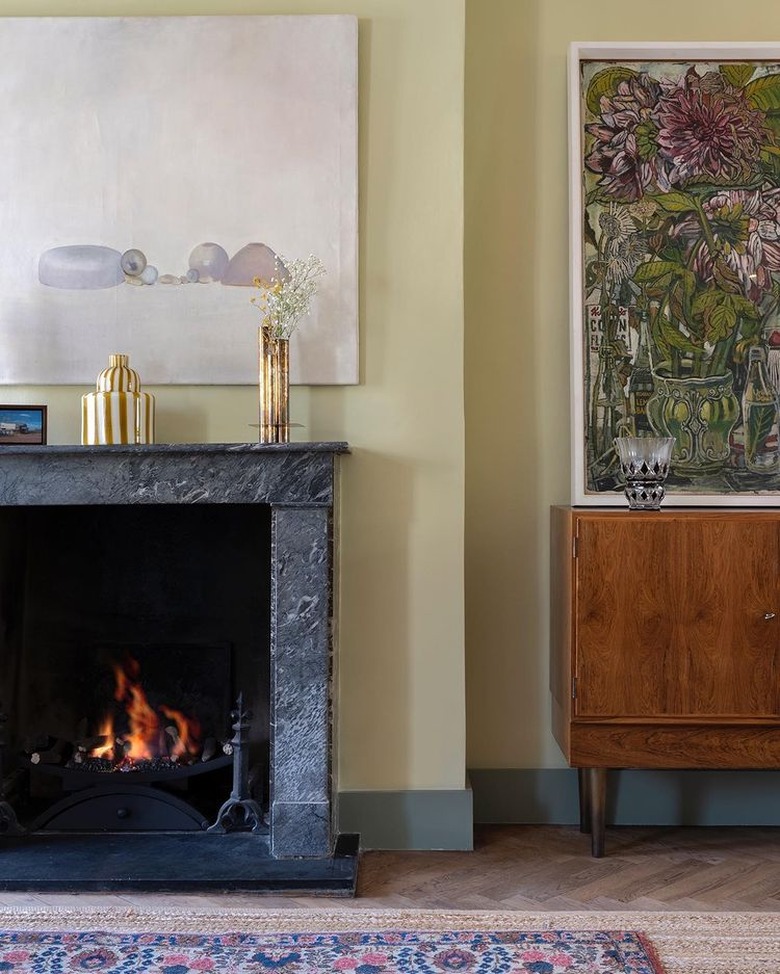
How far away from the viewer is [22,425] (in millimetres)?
2906

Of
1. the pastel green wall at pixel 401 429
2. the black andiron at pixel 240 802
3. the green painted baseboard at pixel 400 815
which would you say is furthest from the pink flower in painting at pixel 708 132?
the black andiron at pixel 240 802

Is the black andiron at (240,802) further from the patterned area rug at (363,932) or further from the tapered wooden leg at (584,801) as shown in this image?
the tapered wooden leg at (584,801)

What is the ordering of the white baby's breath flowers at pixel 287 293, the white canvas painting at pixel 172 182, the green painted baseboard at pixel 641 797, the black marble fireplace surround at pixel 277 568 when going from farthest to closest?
1. the green painted baseboard at pixel 641 797
2. the white canvas painting at pixel 172 182
3. the white baby's breath flowers at pixel 287 293
4. the black marble fireplace surround at pixel 277 568

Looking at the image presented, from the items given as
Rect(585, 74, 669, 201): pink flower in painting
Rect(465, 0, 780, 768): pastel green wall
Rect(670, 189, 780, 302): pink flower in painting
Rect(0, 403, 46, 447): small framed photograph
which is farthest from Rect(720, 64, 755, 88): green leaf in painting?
Rect(0, 403, 46, 447): small framed photograph

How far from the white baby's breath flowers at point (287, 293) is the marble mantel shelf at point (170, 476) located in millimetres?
384

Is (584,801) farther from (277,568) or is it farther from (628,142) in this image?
(628,142)

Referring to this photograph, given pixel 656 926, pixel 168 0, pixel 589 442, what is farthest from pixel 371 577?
pixel 168 0

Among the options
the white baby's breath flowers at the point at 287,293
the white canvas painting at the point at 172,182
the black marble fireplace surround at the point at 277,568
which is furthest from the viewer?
the white canvas painting at the point at 172,182

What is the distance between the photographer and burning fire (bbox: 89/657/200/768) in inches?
124

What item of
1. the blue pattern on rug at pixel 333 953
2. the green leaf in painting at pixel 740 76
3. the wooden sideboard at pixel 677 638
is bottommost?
the blue pattern on rug at pixel 333 953

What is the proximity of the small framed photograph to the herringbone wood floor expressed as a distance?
1.26 metres

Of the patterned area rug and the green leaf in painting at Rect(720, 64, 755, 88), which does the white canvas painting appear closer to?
the green leaf in painting at Rect(720, 64, 755, 88)

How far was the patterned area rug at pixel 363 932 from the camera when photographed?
7.38 feet

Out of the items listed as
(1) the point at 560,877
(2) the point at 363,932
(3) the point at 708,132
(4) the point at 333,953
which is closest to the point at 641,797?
(1) the point at 560,877
